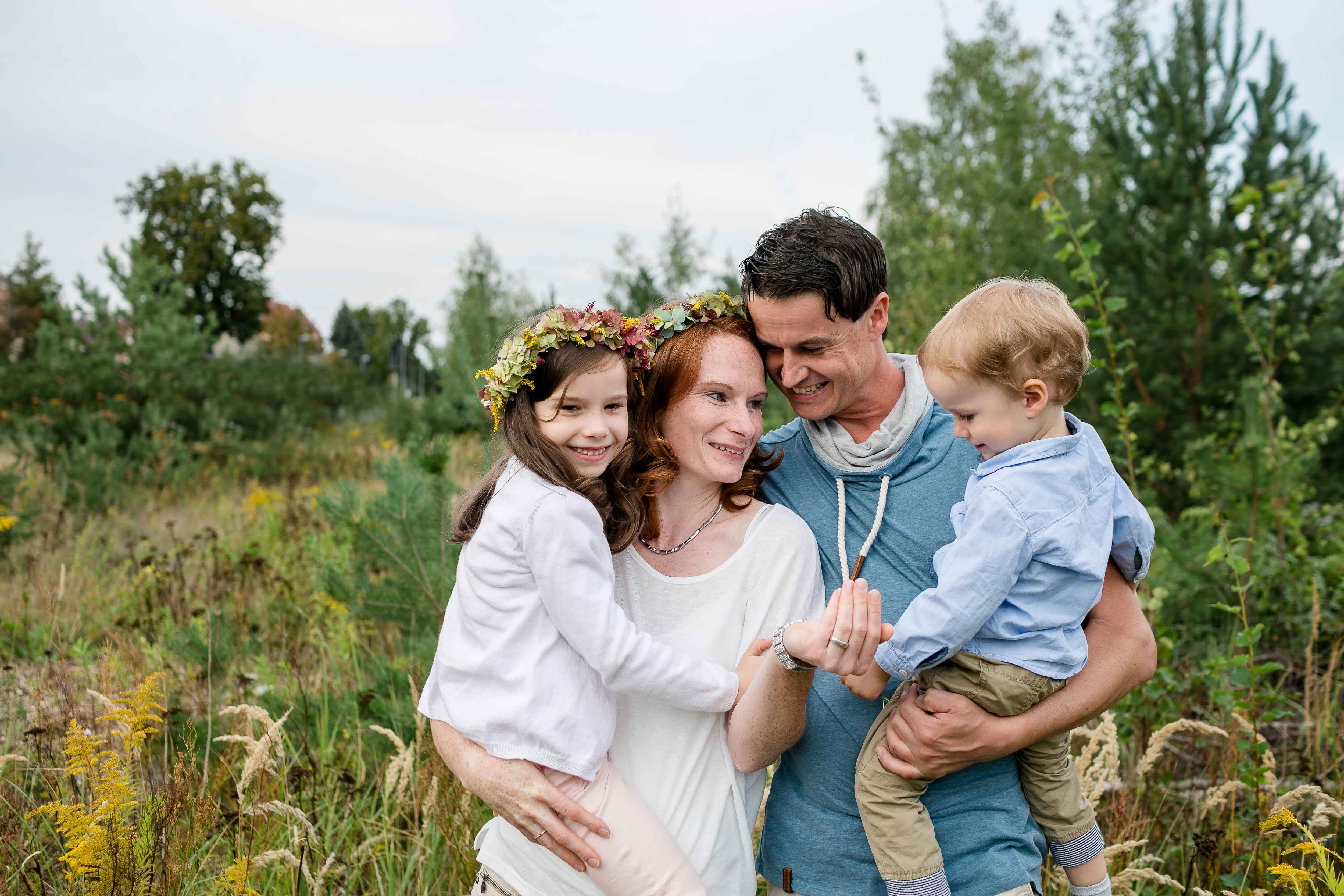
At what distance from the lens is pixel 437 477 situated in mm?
3457

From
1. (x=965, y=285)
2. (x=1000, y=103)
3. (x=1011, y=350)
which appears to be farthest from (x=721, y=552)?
(x=1000, y=103)

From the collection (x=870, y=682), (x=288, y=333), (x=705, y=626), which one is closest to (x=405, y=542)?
(x=705, y=626)

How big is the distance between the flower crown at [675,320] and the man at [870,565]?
0.10m

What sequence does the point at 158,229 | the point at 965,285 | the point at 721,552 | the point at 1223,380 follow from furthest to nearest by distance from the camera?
the point at 158,229 → the point at 965,285 → the point at 1223,380 → the point at 721,552

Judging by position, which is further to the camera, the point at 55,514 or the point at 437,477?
the point at 55,514

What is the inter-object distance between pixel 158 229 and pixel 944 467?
28708mm

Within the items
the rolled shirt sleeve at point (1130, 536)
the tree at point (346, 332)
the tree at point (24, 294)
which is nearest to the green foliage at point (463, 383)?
the rolled shirt sleeve at point (1130, 536)

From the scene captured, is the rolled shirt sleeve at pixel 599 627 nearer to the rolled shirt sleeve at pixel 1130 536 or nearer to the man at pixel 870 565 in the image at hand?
the man at pixel 870 565

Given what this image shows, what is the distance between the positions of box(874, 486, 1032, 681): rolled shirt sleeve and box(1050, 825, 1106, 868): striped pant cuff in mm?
636

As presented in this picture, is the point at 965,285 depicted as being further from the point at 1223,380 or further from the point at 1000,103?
the point at 1000,103

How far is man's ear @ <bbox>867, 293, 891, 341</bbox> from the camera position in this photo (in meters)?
2.24

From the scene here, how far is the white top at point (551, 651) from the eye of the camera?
1.83 m

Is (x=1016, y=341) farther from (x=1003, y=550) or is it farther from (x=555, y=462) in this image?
(x=555, y=462)

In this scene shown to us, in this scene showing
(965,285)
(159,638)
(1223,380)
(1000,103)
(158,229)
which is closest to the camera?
(159,638)
